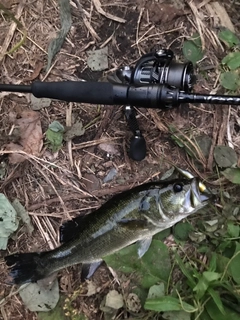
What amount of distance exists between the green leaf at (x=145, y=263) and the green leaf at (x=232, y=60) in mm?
1161

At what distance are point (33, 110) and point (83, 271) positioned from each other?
1.07m

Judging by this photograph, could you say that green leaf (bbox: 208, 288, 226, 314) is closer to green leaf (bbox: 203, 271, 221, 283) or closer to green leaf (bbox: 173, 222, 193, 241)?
green leaf (bbox: 203, 271, 221, 283)

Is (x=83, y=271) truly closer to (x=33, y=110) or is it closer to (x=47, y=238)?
(x=47, y=238)

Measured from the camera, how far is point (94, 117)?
10.7 feet

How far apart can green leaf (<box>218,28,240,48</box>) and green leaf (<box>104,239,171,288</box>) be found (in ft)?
4.27

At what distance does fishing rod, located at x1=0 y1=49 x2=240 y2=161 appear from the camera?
A: 2.48m

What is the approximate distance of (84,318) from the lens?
3133mm

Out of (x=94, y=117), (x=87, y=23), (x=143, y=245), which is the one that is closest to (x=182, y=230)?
(x=143, y=245)

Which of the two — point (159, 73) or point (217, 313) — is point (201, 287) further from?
point (159, 73)

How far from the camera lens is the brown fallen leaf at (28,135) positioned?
129 inches

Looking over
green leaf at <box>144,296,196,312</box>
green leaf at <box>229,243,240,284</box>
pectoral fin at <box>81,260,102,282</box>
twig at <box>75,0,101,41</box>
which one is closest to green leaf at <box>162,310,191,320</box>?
green leaf at <box>144,296,196,312</box>

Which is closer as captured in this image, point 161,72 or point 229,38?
point 161,72

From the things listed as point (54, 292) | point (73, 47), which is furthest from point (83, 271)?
point (73, 47)

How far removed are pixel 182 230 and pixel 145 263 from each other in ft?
0.97
